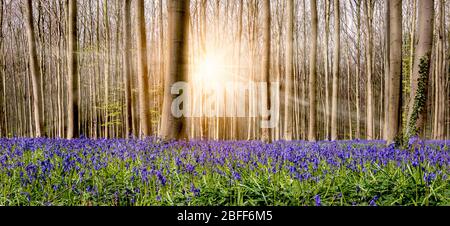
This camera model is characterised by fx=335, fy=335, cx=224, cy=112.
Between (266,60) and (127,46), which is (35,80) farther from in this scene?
(266,60)

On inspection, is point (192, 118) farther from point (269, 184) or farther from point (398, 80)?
point (269, 184)

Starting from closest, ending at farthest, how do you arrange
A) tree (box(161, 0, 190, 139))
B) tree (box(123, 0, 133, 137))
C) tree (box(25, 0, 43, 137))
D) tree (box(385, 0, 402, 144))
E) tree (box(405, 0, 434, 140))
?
1. tree (box(405, 0, 434, 140))
2. tree (box(161, 0, 190, 139))
3. tree (box(385, 0, 402, 144))
4. tree (box(25, 0, 43, 137))
5. tree (box(123, 0, 133, 137))

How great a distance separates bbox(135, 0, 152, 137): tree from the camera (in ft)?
33.1

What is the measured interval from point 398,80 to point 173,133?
5027 millimetres

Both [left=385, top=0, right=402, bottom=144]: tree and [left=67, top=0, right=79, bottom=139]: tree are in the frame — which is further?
[left=67, top=0, right=79, bottom=139]: tree

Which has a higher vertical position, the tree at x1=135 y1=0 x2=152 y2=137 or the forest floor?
the tree at x1=135 y1=0 x2=152 y2=137

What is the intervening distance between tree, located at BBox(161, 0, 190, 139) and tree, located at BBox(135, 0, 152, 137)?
10.7 feet

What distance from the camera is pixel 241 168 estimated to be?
4.09m

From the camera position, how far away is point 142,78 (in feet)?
34.3

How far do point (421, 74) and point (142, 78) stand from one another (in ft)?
24.6

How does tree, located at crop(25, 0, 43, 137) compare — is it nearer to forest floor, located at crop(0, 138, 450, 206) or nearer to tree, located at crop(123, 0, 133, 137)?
tree, located at crop(123, 0, 133, 137)

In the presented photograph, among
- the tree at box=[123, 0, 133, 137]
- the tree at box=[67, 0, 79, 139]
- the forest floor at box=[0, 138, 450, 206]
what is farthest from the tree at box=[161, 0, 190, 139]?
the tree at box=[123, 0, 133, 137]


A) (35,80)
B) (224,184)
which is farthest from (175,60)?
(35,80)
